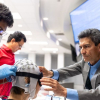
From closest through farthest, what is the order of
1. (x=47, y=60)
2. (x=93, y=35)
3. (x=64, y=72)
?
(x=93, y=35) → (x=64, y=72) → (x=47, y=60)

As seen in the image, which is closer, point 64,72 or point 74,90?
point 74,90

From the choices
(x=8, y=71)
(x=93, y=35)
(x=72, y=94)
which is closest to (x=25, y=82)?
(x=8, y=71)

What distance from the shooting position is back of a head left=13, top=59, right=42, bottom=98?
40.8 inches

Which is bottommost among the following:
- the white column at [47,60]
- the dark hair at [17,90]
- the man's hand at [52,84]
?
the white column at [47,60]

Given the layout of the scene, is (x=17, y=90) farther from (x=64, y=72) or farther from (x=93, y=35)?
(x=93, y=35)

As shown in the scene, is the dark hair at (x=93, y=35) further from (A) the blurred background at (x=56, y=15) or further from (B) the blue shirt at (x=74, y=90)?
(A) the blurred background at (x=56, y=15)

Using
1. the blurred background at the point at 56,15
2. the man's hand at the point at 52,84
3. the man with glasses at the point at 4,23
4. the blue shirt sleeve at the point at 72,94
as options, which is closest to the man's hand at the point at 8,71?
the man with glasses at the point at 4,23

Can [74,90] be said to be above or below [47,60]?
above

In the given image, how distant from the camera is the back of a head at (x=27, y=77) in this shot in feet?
3.40

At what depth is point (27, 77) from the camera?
105 centimetres

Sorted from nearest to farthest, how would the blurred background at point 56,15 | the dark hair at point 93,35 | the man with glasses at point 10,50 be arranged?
the dark hair at point 93,35, the man with glasses at point 10,50, the blurred background at point 56,15

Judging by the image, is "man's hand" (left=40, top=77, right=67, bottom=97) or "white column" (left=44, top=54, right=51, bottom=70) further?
"white column" (left=44, top=54, right=51, bottom=70)

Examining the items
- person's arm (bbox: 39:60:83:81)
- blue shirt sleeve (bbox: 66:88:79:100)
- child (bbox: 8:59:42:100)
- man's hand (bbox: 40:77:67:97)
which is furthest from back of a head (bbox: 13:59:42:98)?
person's arm (bbox: 39:60:83:81)

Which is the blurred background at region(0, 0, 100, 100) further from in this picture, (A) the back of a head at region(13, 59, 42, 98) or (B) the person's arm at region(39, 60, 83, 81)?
(A) the back of a head at region(13, 59, 42, 98)
